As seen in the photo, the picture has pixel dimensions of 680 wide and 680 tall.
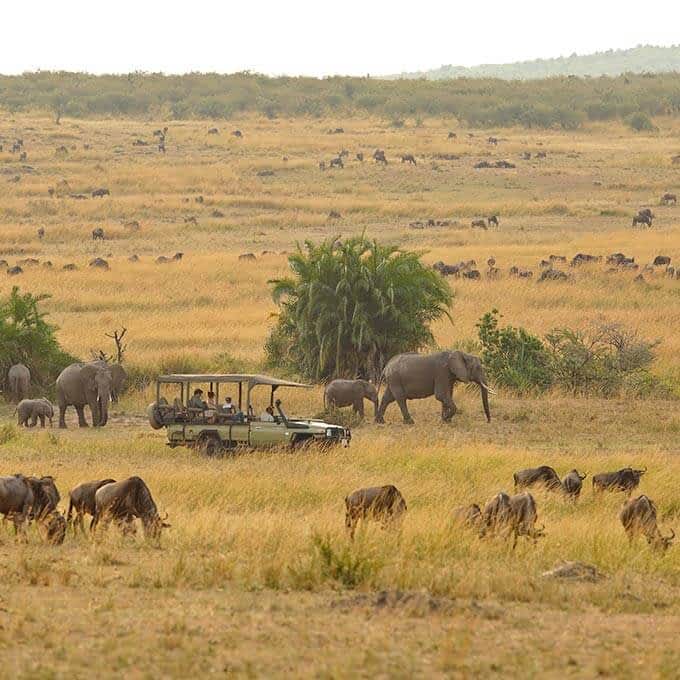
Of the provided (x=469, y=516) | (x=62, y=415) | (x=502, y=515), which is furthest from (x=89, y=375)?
(x=502, y=515)

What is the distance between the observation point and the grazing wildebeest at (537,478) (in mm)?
17000

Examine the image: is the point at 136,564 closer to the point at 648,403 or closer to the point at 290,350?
the point at 648,403

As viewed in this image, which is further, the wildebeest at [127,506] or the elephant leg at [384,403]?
the elephant leg at [384,403]

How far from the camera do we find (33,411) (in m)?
24.8

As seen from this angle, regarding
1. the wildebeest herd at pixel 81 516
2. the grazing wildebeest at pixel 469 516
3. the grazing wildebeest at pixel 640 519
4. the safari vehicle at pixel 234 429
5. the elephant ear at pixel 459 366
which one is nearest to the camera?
the wildebeest herd at pixel 81 516

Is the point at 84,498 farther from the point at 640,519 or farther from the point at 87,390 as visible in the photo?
the point at 87,390

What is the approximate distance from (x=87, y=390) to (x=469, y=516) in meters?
11.9

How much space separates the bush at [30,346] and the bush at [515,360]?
746 cm

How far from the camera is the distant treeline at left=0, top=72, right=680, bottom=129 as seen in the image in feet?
334

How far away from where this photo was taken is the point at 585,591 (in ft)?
38.3

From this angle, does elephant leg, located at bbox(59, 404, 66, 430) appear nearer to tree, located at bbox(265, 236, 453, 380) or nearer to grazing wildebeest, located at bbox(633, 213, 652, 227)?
tree, located at bbox(265, 236, 453, 380)

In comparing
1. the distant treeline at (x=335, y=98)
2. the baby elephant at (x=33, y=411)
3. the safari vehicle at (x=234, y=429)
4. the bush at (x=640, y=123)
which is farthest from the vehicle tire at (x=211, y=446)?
the distant treeline at (x=335, y=98)

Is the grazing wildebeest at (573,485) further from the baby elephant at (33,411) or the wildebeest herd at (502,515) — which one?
the baby elephant at (33,411)

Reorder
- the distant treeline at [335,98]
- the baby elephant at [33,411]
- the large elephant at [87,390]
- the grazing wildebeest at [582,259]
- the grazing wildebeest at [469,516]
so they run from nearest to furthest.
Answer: the grazing wildebeest at [469,516] < the large elephant at [87,390] < the baby elephant at [33,411] < the grazing wildebeest at [582,259] < the distant treeline at [335,98]
